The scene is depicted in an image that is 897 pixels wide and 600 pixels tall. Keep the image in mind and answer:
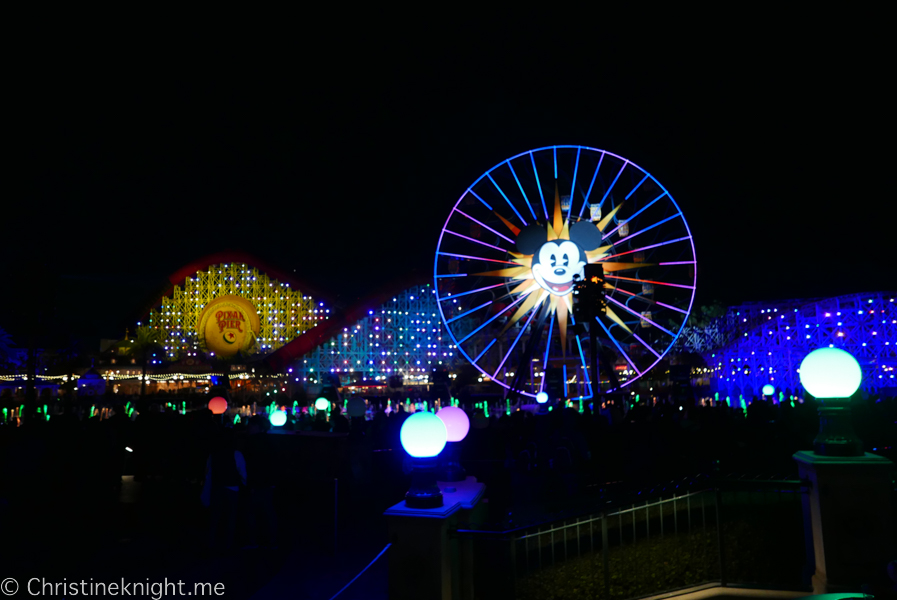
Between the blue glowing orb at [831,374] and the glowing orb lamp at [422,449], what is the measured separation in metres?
3.12

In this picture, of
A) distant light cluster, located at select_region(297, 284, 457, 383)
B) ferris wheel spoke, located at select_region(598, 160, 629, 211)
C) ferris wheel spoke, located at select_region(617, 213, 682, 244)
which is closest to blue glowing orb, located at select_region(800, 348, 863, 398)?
ferris wheel spoke, located at select_region(617, 213, 682, 244)

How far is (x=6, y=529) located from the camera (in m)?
7.79

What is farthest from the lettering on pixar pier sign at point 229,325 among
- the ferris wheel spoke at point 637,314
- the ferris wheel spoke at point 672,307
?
the ferris wheel spoke at point 672,307

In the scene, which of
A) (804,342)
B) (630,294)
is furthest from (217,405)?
(804,342)

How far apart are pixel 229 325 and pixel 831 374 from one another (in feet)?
164

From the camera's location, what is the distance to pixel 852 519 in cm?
471

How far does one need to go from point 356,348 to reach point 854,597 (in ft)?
132

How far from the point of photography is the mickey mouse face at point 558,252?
20562 millimetres

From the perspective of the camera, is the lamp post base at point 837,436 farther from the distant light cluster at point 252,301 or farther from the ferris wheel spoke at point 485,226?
the distant light cluster at point 252,301

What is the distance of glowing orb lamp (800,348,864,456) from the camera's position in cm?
485

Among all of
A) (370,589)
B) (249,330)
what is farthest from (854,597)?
(249,330)

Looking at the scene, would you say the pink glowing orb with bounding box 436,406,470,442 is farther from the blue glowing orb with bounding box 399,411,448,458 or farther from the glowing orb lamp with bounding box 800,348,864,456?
the glowing orb lamp with bounding box 800,348,864,456

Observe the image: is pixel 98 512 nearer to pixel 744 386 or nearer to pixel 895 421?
pixel 895 421

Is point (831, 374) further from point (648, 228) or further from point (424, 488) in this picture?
point (648, 228)
